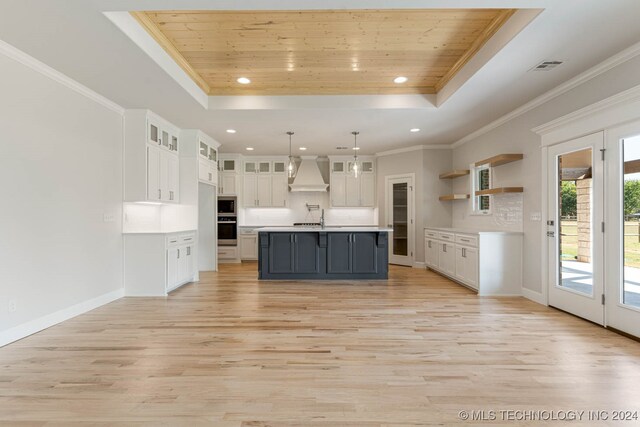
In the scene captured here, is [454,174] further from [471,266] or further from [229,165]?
[229,165]

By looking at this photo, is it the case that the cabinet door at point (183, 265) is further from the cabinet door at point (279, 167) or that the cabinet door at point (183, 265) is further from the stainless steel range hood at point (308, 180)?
the cabinet door at point (279, 167)

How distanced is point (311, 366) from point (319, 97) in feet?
11.9

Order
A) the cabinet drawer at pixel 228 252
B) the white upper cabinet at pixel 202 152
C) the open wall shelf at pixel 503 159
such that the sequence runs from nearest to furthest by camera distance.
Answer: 1. the open wall shelf at pixel 503 159
2. the white upper cabinet at pixel 202 152
3. the cabinet drawer at pixel 228 252

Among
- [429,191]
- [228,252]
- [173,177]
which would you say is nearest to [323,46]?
[173,177]

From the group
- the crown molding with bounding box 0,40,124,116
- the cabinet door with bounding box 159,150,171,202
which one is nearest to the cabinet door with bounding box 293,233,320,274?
the cabinet door with bounding box 159,150,171,202

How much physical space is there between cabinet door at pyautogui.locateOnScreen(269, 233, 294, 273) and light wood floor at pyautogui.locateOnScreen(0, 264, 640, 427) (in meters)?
1.74

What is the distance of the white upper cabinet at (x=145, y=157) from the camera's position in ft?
16.0

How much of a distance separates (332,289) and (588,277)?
323 cm

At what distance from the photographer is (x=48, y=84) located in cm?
351

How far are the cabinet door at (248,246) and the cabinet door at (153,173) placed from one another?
3.28m

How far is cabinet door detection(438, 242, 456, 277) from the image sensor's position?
Result: 580 centimetres

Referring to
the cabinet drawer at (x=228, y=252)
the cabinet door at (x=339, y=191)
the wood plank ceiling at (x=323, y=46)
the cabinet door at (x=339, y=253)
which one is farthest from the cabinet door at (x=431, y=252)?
the cabinet drawer at (x=228, y=252)

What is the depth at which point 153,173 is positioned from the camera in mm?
5117

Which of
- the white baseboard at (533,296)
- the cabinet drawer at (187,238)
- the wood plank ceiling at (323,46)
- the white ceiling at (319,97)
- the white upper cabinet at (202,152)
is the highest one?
the wood plank ceiling at (323,46)
